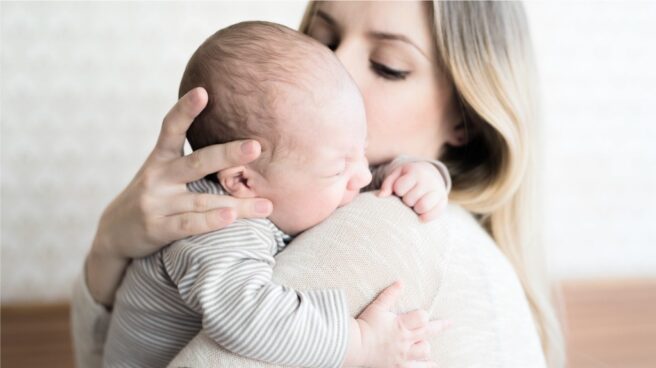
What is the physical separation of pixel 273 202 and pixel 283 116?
0.45ft

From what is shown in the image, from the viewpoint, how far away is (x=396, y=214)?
1104 millimetres

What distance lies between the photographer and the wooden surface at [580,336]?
223 cm

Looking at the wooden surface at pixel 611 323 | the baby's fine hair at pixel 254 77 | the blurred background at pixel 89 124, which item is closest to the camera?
the baby's fine hair at pixel 254 77

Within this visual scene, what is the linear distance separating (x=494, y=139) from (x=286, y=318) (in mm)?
778

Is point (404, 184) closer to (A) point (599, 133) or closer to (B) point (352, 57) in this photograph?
(B) point (352, 57)

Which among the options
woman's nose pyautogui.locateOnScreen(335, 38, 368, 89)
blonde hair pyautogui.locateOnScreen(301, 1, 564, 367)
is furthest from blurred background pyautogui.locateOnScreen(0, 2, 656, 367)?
woman's nose pyautogui.locateOnScreen(335, 38, 368, 89)

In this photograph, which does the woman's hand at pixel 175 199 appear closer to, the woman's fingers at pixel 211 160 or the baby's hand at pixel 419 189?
the woman's fingers at pixel 211 160

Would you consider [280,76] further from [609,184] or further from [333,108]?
[609,184]

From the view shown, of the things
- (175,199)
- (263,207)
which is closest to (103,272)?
(175,199)

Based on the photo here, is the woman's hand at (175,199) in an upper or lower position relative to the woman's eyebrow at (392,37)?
lower

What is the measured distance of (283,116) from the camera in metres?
1.03

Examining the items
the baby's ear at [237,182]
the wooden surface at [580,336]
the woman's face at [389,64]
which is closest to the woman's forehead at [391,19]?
the woman's face at [389,64]

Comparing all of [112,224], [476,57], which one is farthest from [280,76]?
[476,57]

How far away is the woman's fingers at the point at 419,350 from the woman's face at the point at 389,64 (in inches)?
19.9
